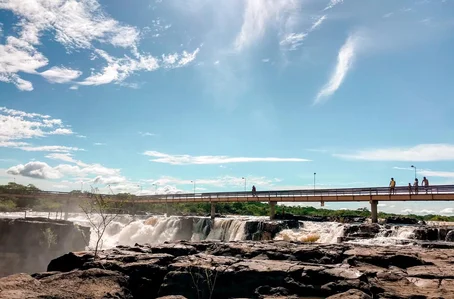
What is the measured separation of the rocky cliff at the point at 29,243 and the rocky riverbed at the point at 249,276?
25195 millimetres

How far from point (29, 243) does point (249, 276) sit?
33.9 meters

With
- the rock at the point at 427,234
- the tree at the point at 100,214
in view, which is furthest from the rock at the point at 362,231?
the tree at the point at 100,214

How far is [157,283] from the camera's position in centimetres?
1536

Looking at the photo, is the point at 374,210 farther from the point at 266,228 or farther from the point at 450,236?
the point at 266,228

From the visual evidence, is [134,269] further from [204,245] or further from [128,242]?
[128,242]

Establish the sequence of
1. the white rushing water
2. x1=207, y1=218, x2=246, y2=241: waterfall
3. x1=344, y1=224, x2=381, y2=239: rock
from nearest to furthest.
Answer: x1=344, y1=224, x2=381, y2=239: rock, the white rushing water, x1=207, y1=218, x2=246, y2=241: waterfall

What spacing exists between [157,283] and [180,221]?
130 ft

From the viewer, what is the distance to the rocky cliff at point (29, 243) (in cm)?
3903

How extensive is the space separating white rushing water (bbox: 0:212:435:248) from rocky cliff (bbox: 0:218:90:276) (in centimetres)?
500

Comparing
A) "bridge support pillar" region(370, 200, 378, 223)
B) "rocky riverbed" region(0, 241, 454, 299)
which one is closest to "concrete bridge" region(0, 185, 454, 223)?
"bridge support pillar" region(370, 200, 378, 223)

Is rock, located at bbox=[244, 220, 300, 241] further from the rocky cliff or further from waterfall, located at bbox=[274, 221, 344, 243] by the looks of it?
the rocky cliff

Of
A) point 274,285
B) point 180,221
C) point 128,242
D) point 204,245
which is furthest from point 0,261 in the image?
point 274,285

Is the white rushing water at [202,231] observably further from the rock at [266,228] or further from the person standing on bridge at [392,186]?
the person standing on bridge at [392,186]

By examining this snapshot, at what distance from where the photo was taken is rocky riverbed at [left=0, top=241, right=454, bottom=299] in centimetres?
1181
